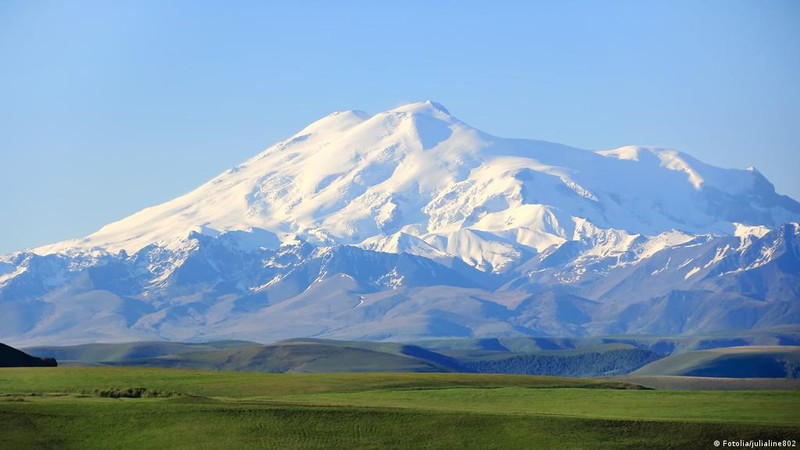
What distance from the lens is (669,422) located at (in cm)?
11888

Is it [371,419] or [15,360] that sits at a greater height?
[15,360]

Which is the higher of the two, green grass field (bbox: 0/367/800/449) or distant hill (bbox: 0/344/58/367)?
distant hill (bbox: 0/344/58/367)

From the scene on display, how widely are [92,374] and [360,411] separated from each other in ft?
138

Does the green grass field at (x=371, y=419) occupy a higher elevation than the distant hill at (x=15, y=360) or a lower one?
lower

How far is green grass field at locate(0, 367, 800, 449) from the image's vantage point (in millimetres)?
114062

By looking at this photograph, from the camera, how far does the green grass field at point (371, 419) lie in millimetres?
114062

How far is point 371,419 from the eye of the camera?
121 m

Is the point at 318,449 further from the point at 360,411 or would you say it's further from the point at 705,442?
the point at 705,442

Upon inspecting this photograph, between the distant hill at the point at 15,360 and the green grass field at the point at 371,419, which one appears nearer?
the green grass field at the point at 371,419

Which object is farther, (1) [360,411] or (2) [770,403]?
(2) [770,403]

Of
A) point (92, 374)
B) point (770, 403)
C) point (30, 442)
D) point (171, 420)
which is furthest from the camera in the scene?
point (92, 374)

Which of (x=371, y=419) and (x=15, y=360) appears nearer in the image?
(x=371, y=419)

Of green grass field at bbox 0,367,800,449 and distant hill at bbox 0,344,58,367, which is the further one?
distant hill at bbox 0,344,58,367

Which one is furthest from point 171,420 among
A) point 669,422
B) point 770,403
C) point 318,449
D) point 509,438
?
point 770,403
